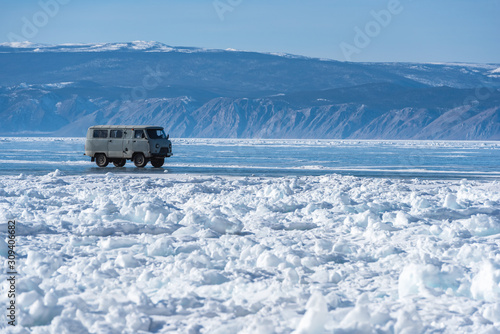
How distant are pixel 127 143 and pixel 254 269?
25029 mm

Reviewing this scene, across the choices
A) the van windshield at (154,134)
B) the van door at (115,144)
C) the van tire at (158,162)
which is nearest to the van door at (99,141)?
the van door at (115,144)

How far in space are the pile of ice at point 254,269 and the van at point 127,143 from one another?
16.9m

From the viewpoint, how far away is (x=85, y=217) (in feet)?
42.7

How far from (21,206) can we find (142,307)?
9.09 meters

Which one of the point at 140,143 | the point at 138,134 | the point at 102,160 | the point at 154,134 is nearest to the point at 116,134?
the point at 138,134

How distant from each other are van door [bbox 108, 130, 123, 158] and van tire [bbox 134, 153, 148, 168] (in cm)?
70

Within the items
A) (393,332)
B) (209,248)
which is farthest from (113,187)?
(393,332)

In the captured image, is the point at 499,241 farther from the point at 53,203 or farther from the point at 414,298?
the point at 53,203

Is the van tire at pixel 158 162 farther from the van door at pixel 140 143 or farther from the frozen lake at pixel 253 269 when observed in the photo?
the frozen lake at pixel 253 269

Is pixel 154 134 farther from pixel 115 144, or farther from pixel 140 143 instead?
pixel 115 144

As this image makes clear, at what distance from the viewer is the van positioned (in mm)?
32531

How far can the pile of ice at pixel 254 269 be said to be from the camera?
634cm

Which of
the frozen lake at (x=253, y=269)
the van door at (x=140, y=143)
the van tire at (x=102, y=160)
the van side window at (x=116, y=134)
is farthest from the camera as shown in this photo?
the van tire at (x=102, y=160)

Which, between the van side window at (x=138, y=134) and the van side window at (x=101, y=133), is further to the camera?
the van side window at (x=101, y=133)
